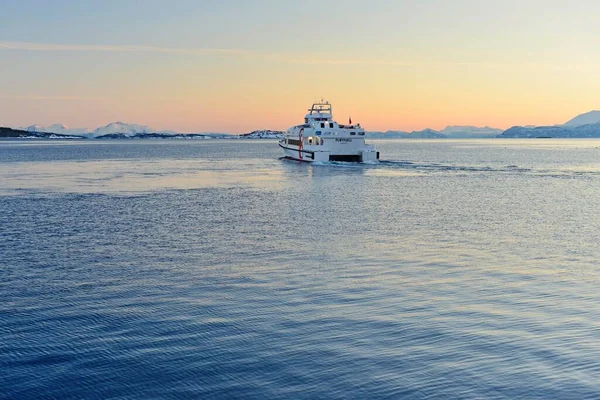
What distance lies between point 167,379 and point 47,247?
14.2m

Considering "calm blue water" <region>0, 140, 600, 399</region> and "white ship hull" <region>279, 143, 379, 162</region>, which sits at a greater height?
"white ship hull" <region>279, 143, 379, 162</region>

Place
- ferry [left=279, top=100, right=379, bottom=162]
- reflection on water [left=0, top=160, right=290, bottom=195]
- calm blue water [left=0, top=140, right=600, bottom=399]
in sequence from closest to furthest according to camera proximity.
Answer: calm blue water [left=0, top=140, right=600, bottom=399]
reflection on water [left=0, top=160, right=290, bottom=195]
ferry [left=279, top=100, right=379, bottom=162]

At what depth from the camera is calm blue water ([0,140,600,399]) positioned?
10.8 m

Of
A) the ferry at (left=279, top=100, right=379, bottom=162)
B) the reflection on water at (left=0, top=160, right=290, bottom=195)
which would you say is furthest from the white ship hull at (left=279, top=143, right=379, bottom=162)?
the reflection on water at (left=0, top=160, right=290, bottom=195)

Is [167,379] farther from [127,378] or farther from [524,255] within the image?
[524,255]

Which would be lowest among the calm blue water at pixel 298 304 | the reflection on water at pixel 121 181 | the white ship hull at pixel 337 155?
the calm blue water at pixel 298 304

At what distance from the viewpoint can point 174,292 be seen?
16656 mm

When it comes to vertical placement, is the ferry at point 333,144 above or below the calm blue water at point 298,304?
above

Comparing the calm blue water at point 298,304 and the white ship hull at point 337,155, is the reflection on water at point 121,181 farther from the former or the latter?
the calm blue water at point 298,304

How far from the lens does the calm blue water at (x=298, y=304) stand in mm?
10750

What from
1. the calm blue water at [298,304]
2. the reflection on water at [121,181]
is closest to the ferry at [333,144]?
the reflection on water at [121,181]

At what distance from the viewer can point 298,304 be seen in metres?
15.4

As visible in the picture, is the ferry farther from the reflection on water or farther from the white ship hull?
the reflection on water

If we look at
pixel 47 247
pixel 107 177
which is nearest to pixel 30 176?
pixel 107 177
